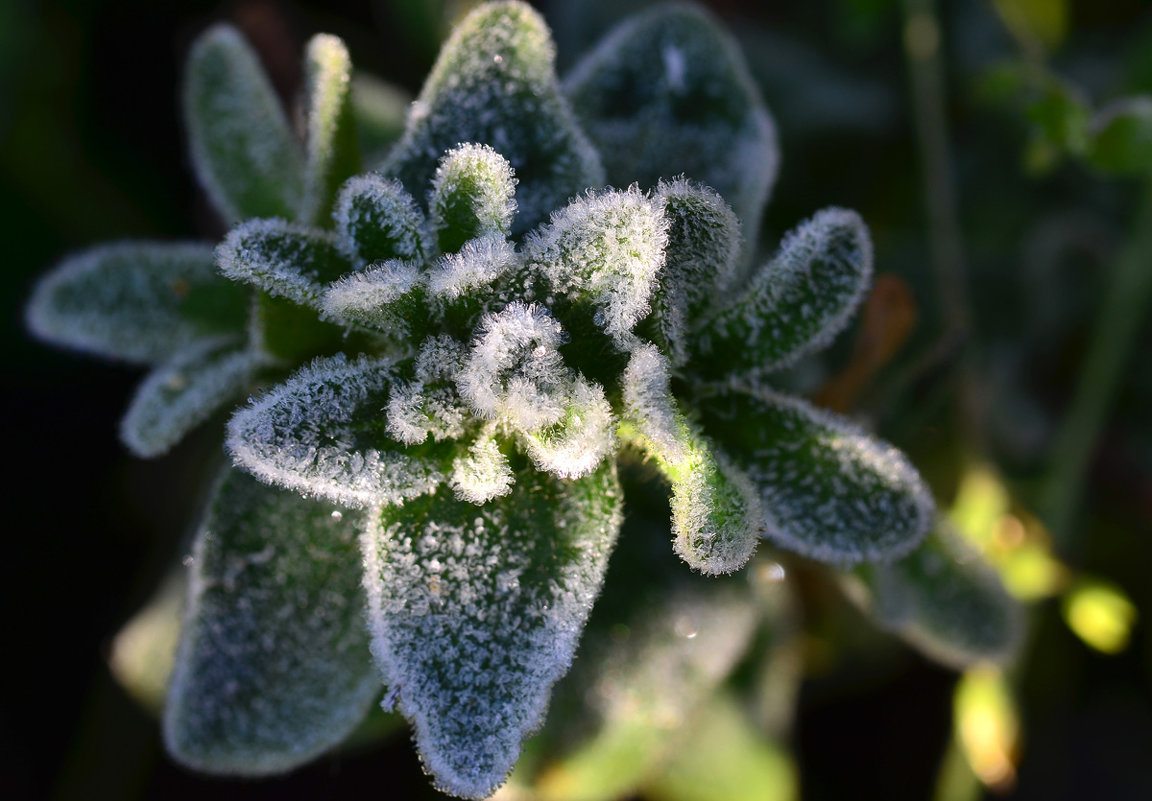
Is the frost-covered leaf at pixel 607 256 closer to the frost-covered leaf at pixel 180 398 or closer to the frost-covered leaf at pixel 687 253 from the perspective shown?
the frost-covered leaf at pixel 687 253

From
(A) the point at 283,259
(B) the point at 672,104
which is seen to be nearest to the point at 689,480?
(A) the point at 283,259

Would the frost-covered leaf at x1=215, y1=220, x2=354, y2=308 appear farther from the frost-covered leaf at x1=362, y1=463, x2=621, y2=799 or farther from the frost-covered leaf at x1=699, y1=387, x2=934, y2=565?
the frost-covered leaf at x1=699, y1=387, x2=934, y2=565

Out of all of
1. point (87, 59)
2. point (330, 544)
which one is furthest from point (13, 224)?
point (330, 544)

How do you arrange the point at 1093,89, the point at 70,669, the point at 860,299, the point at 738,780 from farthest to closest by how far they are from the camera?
the point at 1093,89
the point at 70,669
the point at 738,780
the point at 860,299

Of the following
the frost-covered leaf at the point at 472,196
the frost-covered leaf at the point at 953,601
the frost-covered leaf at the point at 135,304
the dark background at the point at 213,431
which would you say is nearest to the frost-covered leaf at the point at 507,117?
the frost-covered leaf at the point at 472,196

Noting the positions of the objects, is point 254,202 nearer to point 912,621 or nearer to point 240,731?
point 240,731

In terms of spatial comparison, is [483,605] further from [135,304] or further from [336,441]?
[135,304]
